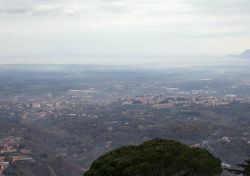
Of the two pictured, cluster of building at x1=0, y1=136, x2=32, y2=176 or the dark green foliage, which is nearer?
the dark green foliage

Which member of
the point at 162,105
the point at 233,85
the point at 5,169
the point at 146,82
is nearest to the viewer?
the point at 5,169

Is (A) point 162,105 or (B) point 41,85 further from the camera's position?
(B) point 41,85

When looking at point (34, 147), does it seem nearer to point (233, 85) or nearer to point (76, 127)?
point (76, 127)

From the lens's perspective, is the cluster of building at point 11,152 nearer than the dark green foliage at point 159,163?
No

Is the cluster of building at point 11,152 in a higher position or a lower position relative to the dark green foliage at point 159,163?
lower

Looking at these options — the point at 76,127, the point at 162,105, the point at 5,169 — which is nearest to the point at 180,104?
the point at 162,105

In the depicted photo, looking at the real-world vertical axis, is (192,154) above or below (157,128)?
above
